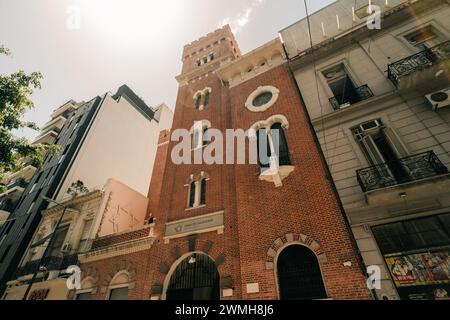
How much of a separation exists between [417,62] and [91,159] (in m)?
29.0

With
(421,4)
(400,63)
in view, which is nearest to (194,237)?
(400,63)

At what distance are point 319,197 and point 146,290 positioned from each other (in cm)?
944

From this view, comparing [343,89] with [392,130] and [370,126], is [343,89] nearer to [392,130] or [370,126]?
[370,126]

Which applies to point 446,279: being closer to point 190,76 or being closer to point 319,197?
point 319,197

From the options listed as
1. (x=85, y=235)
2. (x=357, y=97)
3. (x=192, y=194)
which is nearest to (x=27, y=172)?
(x=85, y=235)

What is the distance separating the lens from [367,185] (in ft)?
28.2

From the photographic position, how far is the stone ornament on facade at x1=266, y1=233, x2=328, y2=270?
8.94 m

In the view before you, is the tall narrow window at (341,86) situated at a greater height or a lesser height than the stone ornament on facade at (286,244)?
greater

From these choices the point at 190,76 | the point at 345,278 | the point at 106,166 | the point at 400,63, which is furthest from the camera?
the point at 106,166

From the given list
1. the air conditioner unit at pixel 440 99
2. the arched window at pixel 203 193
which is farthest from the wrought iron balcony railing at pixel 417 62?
the arched window at pixel 203 193

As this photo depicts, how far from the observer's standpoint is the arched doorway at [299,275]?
28.1 feet

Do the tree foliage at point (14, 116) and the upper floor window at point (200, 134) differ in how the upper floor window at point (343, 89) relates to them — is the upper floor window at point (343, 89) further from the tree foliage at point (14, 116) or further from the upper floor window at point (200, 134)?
the tree foliage at point (14, 116)

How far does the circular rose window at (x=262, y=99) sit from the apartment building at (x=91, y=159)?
14543 millimetres

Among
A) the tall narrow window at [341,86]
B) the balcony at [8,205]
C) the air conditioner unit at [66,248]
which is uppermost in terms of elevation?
the balcony at [8,205]
